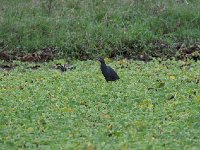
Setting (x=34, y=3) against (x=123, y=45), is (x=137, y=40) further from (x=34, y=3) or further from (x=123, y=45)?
(x=34, y=3)

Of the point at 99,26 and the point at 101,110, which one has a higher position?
the point at 101,110

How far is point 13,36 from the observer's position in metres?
17.6

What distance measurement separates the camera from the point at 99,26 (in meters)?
17.6

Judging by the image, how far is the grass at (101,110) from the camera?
688 centimetres

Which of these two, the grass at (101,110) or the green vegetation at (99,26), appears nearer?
the grass at (101,110)

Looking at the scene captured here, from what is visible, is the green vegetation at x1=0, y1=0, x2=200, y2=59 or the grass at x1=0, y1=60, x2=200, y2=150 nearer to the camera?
the grass at x1=0, y1=60, x2=200, y2=150

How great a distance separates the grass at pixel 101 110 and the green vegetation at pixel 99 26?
3.37 m

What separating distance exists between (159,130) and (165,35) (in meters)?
10.4

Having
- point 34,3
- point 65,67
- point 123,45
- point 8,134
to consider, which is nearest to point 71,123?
point 8,134

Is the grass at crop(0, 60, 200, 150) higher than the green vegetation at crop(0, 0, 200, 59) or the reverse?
higher

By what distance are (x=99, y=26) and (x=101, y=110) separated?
9.14m

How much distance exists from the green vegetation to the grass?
11.0ft

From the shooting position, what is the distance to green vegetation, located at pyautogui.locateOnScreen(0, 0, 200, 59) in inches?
652

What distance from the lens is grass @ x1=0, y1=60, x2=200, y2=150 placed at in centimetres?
688
